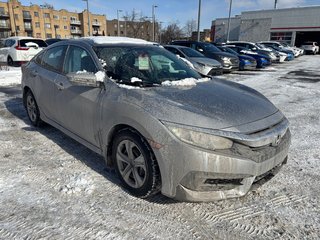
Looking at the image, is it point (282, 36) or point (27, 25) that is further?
point (27, 25)

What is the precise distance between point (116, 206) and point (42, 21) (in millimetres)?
85418

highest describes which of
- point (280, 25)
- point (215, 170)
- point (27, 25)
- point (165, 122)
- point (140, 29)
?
point (27, 25)

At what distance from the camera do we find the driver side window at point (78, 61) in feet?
10.9

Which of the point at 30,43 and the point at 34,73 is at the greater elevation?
the point at 30,43

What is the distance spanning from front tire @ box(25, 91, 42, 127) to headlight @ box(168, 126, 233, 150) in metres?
3.20

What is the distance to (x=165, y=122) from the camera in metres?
2.38

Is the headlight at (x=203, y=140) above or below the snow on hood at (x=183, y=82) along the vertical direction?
below

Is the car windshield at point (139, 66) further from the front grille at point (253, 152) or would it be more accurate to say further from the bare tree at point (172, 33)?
the bare tree at point (172, 33)

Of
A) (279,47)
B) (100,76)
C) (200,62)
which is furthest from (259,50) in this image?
(100,76)

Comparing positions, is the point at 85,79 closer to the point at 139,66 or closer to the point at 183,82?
the point at 139,66

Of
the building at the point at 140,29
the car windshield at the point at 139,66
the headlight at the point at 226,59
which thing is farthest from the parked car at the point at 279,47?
the building at the point at 140,29

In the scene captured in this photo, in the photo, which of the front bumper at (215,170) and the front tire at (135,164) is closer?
the front bumper at (215,170)

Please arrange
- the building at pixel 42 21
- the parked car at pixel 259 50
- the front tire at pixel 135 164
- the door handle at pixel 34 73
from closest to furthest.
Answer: the front tire at pixel 135 164 → the door handle at pixel 34 73 → the parked car at pixel 259 50 → the building at pixel 42 21

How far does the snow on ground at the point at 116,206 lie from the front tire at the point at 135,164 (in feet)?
0.50
